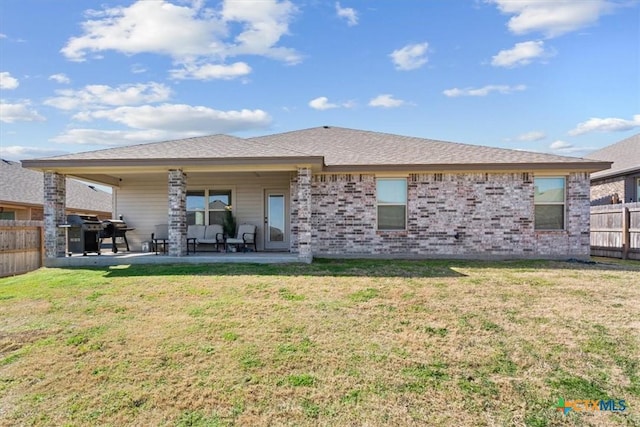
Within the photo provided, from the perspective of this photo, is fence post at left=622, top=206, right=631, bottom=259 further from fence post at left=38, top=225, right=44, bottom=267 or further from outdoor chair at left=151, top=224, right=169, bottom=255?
fence post at left=38, top=225, right=44, bottom=267

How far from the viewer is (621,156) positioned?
717 inches

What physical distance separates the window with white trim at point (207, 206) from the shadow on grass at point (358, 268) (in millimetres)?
3848

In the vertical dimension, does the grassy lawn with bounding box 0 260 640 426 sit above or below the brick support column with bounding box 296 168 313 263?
below

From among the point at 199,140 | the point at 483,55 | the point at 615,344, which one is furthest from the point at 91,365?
the point at 483,55

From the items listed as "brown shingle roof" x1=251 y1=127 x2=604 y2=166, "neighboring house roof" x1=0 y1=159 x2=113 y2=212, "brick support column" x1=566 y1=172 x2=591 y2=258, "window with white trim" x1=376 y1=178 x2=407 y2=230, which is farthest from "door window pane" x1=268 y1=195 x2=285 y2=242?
"neighboring house roof" x1=0 y1=159 x2=113 y2=212

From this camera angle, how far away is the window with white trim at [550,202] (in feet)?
40.2

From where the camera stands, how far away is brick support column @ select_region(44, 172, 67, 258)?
11.4 meters

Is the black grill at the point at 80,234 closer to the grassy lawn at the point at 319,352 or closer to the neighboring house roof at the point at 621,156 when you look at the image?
the grassy lawn at the point at 319,352

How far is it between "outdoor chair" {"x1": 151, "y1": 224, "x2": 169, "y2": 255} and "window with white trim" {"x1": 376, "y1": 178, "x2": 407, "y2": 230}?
7028mm

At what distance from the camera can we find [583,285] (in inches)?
328

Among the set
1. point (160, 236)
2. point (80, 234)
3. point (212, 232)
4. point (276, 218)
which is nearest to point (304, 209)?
point (276, 218)

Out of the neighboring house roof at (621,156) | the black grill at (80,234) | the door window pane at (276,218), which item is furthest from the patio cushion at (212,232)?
the neighboring house roof at (621,156)

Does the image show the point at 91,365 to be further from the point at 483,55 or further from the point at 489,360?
the point at 483,55

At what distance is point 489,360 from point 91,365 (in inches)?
188
